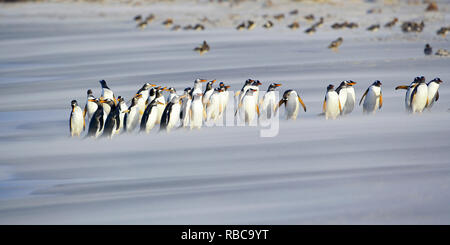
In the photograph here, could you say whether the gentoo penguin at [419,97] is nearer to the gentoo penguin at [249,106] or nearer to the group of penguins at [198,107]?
the group of penguins at [198,107]

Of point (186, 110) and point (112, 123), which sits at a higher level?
point (186, 110)

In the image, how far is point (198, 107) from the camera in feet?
28.2

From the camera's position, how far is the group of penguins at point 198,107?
8328 mm

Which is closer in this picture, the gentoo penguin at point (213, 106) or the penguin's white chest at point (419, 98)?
the penguin's white chest at point (419, 98)

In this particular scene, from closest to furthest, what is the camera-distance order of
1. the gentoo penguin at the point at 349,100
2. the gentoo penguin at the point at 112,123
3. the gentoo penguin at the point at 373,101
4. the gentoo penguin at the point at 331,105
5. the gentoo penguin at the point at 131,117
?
1. the gentoo penguin at the point at 112,123
2. the gentoo penguin at the point at 131,117
3. the gentoo penguin at the point at 331,105
4. the gentoo penguin at the point at 373,101
5. the gentoo penguin at the point at 349,100

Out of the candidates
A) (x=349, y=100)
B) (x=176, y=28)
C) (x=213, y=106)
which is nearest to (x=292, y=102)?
(x=349, y=100)

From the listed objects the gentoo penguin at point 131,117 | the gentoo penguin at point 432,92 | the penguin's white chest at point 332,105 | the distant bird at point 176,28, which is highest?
the distant bird at point 176,28

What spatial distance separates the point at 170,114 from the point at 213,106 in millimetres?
782

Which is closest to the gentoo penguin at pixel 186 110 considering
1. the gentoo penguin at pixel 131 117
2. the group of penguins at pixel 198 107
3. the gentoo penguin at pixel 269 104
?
the group of penguins at pixel 198 107

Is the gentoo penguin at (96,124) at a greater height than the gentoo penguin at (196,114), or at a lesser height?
lesser

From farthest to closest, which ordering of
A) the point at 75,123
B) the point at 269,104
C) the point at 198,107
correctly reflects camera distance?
the point at 269,104
the point at 198,107
the point at 75,123

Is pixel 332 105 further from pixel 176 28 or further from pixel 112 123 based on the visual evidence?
pixel 176 28
